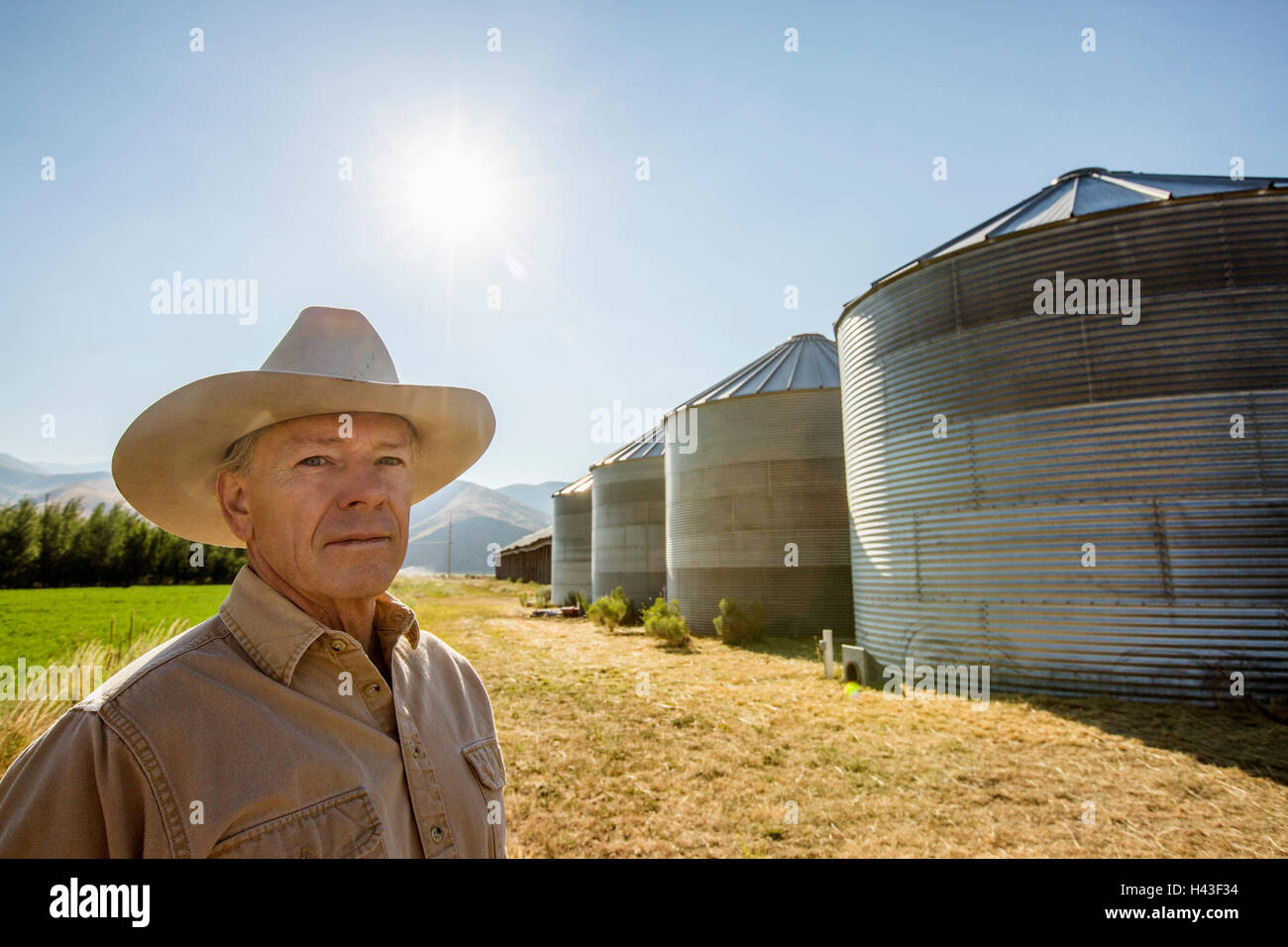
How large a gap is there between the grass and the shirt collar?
415 centimetres

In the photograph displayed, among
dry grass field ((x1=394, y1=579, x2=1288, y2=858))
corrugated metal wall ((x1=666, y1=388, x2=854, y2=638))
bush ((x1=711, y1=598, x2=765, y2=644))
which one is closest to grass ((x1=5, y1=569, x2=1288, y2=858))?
dry grass field ((x1=394, y1=579, x2=1288, y2=858))

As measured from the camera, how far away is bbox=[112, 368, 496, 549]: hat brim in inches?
82.0

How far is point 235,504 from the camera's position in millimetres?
2189

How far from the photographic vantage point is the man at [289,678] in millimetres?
1426

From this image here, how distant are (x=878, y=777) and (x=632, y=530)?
65.8 ft

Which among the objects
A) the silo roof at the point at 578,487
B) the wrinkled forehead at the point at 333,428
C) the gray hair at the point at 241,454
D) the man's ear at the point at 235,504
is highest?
the silo roof at the point at 578,487

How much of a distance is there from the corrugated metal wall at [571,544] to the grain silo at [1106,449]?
23212 millimetres

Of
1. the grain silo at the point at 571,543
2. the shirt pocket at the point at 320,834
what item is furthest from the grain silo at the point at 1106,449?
the grain silo at the point at 571,543

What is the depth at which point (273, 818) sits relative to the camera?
1.55m

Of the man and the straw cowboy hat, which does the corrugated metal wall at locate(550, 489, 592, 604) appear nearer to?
the straw cowboy hat

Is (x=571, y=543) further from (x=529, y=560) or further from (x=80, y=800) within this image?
(x=80, y=800)

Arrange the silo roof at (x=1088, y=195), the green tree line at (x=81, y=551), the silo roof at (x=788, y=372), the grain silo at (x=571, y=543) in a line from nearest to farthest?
the silo roof at (x=1088, y=195), the silo roof at (x=788, y=372), the green tree line at (x=81, y=551), the grain silo at (x=571, y=543)

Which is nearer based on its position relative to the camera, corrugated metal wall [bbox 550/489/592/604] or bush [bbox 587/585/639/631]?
bush [bbox 587/585/639/631]

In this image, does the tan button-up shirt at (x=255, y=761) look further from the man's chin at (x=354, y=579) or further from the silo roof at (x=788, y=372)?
the silo roof at (x=788, y=372)
